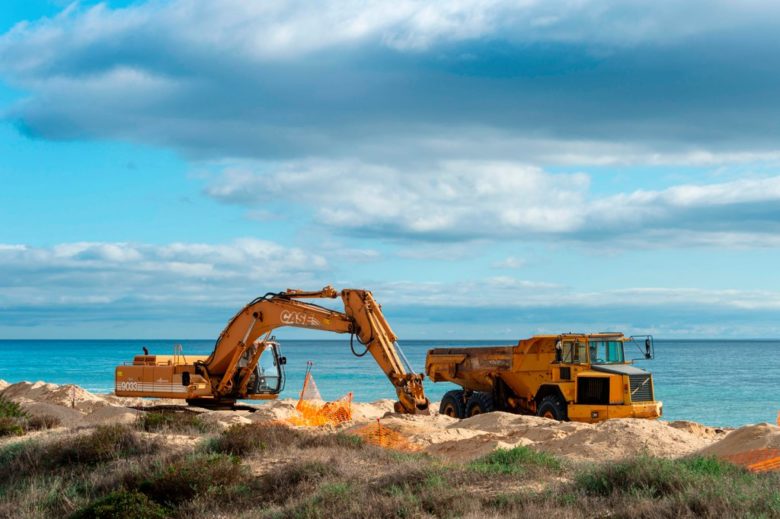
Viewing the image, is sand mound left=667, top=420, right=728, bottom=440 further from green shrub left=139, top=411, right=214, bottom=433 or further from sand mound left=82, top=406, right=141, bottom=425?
sand mound left=82, top=406, right=141, bottom=425

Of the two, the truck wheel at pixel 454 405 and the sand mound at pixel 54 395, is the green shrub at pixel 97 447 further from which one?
the sand mound at pixel 54 395

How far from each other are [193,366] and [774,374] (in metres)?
67.0

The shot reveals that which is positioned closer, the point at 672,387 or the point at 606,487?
the point at 606,487

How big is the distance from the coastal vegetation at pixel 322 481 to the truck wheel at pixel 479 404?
31.1ft

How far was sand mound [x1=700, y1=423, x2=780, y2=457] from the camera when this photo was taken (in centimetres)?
1598

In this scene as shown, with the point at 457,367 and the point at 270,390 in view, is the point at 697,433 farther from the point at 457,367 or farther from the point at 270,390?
the point at 270,390

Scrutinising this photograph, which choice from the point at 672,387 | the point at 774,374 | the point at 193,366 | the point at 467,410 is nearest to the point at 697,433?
the point at 467,410

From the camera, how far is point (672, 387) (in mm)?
62156

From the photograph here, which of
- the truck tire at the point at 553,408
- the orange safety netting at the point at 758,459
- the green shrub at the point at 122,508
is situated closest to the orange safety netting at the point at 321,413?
the truck tire at the point at 553,408

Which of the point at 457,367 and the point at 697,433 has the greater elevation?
the point at 457,367

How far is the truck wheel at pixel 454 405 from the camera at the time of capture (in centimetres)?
2700

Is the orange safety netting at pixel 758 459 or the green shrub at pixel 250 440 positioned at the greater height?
the green shrub at pixel 250 440

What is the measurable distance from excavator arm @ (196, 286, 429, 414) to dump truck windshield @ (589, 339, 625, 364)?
14.9ft

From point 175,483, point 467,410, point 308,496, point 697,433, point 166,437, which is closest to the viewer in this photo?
point 308,496
